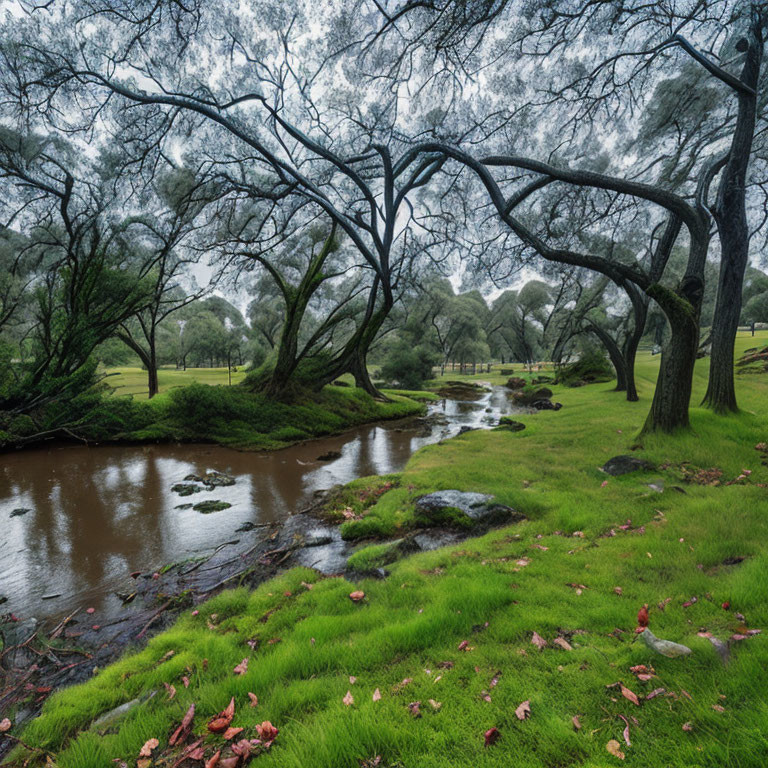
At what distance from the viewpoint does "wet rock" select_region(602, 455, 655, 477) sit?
5.85 meters

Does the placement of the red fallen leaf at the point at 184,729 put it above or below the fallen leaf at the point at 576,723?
below

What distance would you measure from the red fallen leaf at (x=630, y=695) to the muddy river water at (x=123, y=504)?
4724mm

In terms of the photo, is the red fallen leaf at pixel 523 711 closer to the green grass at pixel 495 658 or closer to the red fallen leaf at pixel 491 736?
the green grass at pixel 495 658

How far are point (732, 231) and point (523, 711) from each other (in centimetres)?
926

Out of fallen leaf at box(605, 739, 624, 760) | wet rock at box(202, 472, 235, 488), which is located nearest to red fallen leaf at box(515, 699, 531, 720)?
fallen leaf at box(605, 739, 624, 760)

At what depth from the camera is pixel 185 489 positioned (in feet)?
24.8

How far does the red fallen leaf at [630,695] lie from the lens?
169 cm

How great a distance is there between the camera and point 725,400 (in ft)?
24.8

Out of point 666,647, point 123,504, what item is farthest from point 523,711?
point 123,504

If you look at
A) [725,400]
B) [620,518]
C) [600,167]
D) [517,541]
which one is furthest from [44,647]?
[600,167]

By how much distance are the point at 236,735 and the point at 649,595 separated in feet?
9.49

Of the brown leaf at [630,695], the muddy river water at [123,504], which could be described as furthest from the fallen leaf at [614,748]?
the muddy river water at [123,504]

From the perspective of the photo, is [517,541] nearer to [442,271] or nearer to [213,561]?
[213,561]

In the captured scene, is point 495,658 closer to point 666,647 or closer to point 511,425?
point 666,647
